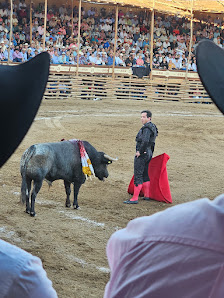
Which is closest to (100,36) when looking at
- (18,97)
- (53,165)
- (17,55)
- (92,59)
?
(92,59)

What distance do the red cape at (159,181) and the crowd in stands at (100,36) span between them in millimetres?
14375

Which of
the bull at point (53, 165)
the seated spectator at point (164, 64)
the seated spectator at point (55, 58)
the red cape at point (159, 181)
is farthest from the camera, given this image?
the seated spectator at point (164, 64)

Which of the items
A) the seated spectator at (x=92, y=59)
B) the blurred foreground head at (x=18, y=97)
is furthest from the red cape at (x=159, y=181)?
the seated spectator at (x=92, y=59)

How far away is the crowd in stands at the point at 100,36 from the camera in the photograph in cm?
2539

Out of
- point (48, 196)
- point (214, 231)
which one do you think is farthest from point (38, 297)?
point (48, 196)

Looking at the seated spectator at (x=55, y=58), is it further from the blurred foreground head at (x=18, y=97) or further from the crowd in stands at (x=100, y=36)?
the blurred foreground head at (x=18, y=97)

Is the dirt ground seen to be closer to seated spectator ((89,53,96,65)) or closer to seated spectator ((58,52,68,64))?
seated spectator ((58,52,68,64))

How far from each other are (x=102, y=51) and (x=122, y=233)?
85.9ft

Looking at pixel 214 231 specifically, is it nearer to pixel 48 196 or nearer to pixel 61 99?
pixel 48 196

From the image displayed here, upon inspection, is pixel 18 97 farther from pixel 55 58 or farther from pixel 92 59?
pixel 92 59

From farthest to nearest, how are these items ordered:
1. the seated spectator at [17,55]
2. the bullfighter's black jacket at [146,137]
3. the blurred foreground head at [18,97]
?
1. the seated spectator at [17,55]
2. the bullfighter's black jacket at [146,137]
3. the blurred foreground head at [18,97]

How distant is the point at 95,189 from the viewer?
10.7 meters

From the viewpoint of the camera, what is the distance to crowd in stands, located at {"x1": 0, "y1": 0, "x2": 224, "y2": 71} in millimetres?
25391

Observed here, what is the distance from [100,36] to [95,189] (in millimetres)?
20046
